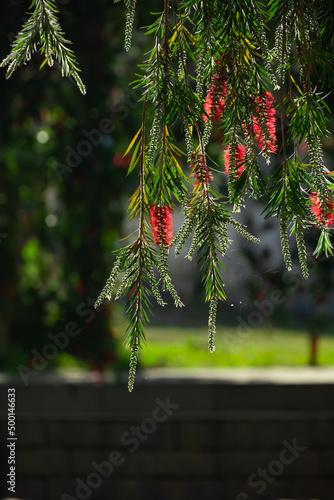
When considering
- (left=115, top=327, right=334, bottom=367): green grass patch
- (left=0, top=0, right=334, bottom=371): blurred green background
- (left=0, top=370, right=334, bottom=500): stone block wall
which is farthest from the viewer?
(left=115, top=327, right=334, bottom=367): green grass patch

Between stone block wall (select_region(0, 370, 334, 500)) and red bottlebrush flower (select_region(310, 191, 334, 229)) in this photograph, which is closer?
red bottlebrush flower (select_region(310, 191, 334, 229))

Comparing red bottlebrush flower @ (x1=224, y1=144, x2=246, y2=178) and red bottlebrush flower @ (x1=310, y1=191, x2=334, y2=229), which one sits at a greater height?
red bottlebrush flower @ (x1=224, y1=144, x2=246, y2=178)

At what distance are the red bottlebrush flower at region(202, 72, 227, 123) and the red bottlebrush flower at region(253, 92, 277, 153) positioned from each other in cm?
6

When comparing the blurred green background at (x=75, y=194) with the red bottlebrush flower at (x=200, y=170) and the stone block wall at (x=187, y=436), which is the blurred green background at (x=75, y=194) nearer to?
the stone block wall at (x=187, y=436)

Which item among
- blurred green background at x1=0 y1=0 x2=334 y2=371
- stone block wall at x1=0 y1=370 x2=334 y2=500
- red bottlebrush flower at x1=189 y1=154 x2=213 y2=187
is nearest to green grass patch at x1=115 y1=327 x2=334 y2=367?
stone block wall at x1=0 y1=370 x2=334 y2=500

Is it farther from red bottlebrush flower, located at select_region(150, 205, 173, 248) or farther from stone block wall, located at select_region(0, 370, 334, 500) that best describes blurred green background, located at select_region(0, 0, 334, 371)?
red bottlebrush flower, located at select_region(150, 205, 173, 248)

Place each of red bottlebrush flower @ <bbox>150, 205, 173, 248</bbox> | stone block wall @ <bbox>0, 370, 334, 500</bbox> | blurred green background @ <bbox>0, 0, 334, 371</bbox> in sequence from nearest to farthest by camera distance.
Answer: red bottlebrush flower @ <bbox>150, 205, 173, 248</bbox> < blurred green background @ <bbox>0, 0, 334, 371</bbox> < stone block wall @ <bbox>0, 370, 334, 500</bbox>

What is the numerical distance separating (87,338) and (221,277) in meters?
2.77

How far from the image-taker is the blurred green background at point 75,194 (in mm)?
3684

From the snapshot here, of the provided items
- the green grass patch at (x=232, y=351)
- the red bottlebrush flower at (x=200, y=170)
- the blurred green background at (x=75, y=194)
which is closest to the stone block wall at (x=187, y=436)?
the blurred green background at (x=75, y=194)

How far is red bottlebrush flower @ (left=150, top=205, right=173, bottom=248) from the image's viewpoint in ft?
3.85

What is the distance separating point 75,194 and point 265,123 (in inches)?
109

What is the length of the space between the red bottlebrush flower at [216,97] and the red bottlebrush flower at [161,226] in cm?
18

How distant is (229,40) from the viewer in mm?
1255
